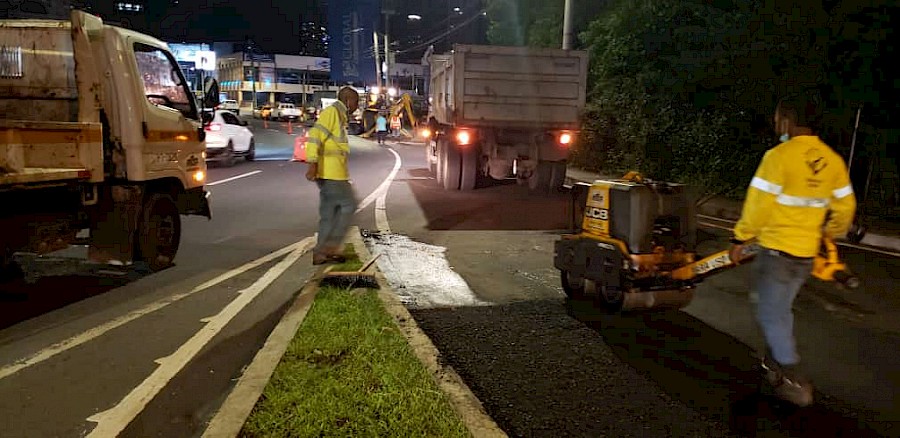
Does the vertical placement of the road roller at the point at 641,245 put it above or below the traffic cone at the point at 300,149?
below

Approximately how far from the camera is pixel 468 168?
15508 millimetres

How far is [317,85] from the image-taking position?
91.6 m

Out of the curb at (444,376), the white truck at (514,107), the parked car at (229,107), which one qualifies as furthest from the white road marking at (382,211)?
the parked car at (229,107)

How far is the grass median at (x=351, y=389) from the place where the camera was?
11.7 feet

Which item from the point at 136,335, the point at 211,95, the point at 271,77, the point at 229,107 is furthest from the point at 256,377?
the point at 271,77

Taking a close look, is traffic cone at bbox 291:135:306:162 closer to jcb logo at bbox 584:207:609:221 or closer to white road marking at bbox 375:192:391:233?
white road marking at bbox 375:192:391:233

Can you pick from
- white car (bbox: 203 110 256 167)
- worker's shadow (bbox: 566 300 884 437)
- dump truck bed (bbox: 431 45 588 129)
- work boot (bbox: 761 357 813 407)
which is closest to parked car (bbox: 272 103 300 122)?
white car (bbox: 203 110 256 167)

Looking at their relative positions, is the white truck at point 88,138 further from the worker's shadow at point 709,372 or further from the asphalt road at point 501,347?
the worker's shadow at point 709,372

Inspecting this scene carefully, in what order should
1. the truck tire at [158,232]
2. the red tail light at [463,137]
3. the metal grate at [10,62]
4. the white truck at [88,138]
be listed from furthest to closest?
the red tail light at [463,137] < the truck tire at [158,232] < the metal grate at [10,62] < the white truck at [88,138]

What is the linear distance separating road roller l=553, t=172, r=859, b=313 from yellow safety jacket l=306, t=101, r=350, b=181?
2.74m

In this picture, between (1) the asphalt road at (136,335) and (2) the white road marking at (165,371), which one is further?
(1) the asphalt road at (136,335)

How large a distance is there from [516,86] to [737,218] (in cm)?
499

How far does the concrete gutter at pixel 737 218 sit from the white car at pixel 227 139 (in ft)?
32.0

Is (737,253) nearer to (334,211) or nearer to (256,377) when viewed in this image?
(256,377)
